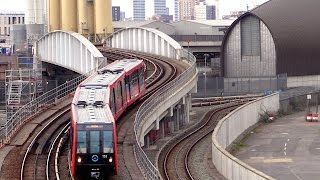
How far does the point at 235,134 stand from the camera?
48688 millimetres

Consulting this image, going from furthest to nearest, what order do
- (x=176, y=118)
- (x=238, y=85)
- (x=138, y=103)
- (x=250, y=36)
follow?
(x=250, y=36) < (x=238, y=85) < (x=176, y=118) < (x=138, y=103)

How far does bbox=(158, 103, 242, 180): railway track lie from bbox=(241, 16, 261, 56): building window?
2010 cm

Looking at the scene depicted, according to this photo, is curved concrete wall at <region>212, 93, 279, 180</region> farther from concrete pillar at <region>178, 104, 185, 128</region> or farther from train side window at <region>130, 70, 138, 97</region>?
concrete pillar at <region>178, 104, 185, 128</region>

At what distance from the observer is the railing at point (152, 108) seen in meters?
28.9

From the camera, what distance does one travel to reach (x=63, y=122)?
4041 centimetres

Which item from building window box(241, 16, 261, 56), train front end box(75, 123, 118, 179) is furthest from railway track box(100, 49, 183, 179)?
building window box(241, 16, 261, 56)

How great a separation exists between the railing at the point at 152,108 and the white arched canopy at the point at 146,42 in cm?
308

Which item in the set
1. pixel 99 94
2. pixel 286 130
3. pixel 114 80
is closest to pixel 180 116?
pixel 286 130

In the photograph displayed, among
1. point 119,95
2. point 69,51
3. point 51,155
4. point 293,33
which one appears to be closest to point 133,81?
point 119,95

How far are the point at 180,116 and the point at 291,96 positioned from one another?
1594 cm

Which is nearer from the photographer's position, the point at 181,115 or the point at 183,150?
the point at 183,150

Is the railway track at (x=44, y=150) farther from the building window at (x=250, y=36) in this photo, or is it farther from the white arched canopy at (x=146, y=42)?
the building window at (x=250, y=36)

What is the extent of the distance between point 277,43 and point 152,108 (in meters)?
39.6

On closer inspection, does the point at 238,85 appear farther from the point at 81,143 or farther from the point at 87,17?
the point at 81,143
